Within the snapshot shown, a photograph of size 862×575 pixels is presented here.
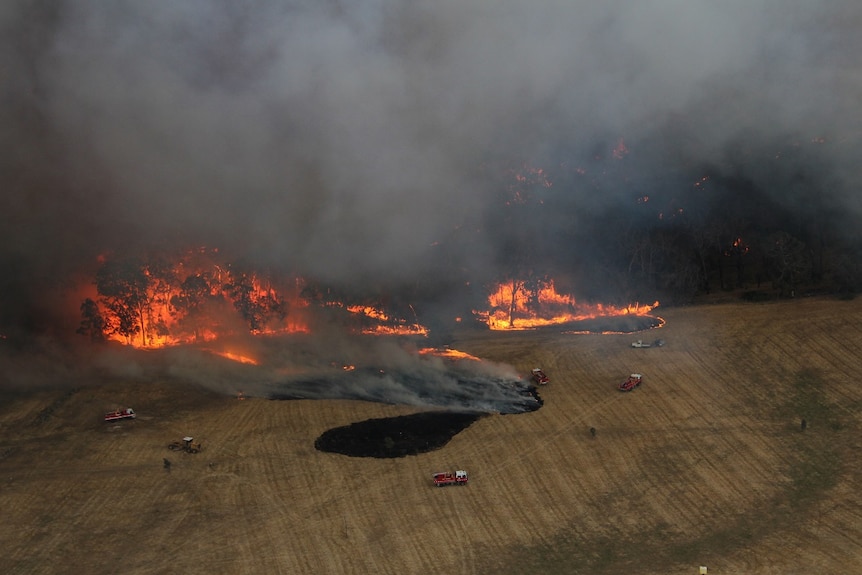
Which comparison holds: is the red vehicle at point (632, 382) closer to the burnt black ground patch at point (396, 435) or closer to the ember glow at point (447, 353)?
the burnt black ground patch at point (396, 435)

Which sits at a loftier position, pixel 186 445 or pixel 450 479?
pixel 186 445

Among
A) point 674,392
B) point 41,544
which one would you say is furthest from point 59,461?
point 674,392

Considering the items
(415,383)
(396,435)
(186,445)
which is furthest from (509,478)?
(186,445)

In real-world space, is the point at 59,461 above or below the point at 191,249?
below

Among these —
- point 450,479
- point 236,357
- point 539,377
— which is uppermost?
point 236,357

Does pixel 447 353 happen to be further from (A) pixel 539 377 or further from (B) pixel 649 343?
(B) pixel 649 343

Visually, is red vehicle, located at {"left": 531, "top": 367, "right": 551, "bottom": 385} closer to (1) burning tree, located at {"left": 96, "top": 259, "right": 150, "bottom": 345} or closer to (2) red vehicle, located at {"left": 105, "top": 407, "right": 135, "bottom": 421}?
(2) red vehicle, located at {"left": 105, "top": 407, "right": 135, "bottom": 421}

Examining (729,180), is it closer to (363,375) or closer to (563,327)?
(563,327)

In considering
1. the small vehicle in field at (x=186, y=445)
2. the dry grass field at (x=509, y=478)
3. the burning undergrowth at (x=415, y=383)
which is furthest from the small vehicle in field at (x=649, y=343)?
the small vehicle in field at (x=186, y=445)
